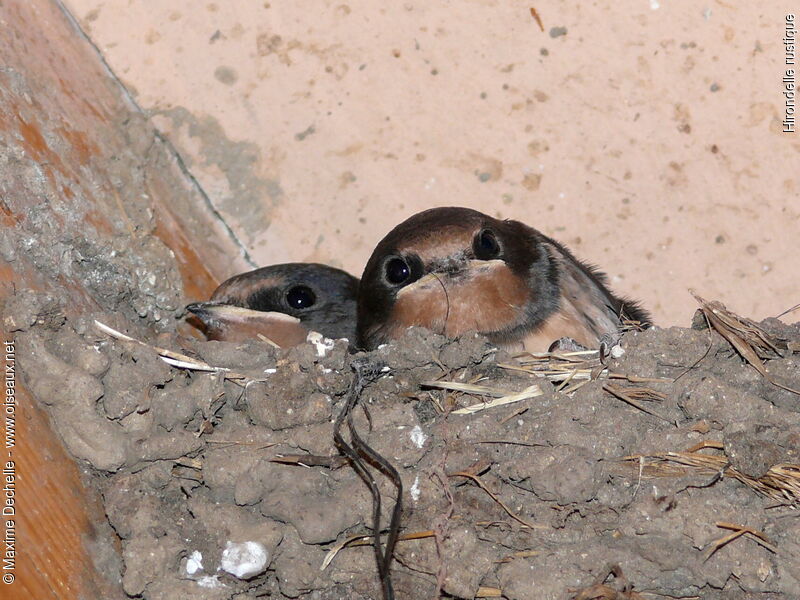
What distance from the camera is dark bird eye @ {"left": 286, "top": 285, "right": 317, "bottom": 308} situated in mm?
5012

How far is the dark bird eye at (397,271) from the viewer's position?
13.7ft

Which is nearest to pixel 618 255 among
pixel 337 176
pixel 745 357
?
pixel 337 176

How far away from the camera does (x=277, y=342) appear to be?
16.0ft

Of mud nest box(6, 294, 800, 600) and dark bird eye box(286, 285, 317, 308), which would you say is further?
dark bird eye box(286, 285, 317, 308)

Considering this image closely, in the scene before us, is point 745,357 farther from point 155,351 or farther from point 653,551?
point 155,351

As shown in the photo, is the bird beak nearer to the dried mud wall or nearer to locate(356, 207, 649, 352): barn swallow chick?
the dried mud wall

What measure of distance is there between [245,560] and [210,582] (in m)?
0.14

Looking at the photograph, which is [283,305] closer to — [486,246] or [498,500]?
[486,246]

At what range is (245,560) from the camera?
3445 mm

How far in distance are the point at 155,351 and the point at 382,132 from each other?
188 centimetres

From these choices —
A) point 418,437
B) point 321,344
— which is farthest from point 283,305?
point 418,437

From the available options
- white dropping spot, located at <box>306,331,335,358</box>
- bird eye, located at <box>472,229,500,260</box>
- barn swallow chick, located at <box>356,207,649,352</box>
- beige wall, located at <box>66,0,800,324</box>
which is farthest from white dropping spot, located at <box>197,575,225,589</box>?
beige wall, located at <box>66,0,800,324</box>

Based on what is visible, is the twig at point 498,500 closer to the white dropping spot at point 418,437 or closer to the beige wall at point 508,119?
the white dropping spot at point 418,437

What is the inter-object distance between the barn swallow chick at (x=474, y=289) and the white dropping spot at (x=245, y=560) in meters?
1.06
